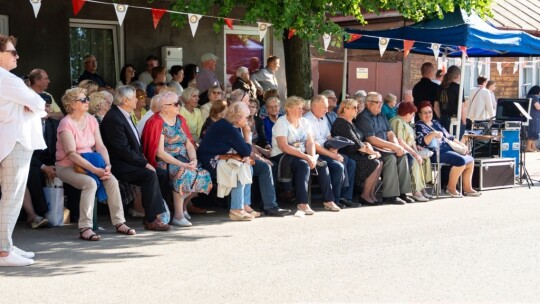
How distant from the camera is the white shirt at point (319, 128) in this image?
39.6 feet

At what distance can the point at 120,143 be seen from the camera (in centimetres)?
989

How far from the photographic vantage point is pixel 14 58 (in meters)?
8.03

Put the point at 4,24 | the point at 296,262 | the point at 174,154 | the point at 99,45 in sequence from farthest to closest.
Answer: the point at 99,45, the point at 4,24, the point at 174,154, the point at 296,262

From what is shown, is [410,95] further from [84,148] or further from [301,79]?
[84,148]

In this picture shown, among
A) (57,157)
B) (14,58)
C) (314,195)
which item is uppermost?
(14,58)

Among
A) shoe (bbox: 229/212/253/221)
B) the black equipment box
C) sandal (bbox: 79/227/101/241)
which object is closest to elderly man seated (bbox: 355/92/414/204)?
the black equipment box

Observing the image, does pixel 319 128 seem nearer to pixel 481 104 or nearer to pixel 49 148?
pixel 49 148

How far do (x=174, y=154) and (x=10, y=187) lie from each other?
2.88 m

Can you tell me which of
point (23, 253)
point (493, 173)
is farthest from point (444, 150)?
point (23, 253)

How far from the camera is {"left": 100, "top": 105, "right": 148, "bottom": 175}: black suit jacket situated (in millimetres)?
9891

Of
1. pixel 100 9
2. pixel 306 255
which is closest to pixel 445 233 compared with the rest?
pixel 306 255

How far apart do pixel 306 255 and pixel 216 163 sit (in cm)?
256

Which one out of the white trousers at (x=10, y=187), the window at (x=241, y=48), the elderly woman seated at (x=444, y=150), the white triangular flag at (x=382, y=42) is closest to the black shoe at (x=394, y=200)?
the elderly woman seated at (x=444, y=150)

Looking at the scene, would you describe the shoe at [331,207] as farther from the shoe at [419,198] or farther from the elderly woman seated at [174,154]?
the elderly woman seated at [174,154]
